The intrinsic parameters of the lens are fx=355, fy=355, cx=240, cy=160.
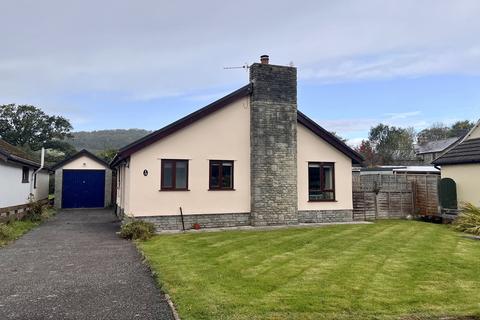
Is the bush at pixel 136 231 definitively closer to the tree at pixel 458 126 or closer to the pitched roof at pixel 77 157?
the pitched roof at pixel 77 157

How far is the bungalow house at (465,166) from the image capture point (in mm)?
16172

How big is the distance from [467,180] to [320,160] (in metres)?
7.02

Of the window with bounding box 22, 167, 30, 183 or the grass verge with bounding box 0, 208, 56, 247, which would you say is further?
the window with bounding box 22, 167, 30, 183

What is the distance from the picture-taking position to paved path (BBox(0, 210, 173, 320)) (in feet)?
17.5

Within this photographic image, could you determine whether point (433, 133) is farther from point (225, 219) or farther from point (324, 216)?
point (225, 219)

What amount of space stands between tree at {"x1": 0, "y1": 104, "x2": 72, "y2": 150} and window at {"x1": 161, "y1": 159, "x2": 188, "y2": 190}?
42.4m

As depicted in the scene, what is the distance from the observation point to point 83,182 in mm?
25500

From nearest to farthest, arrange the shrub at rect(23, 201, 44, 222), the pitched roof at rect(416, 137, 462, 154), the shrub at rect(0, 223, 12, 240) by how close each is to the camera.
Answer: the shrub at rect(0, 223, 12, 240), the shrub at rect(23, 201, 44, 222), the pitched roof at rect(416, 137, 462, 154)

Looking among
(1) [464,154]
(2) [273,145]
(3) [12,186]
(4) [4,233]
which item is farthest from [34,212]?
(1) [464,154]

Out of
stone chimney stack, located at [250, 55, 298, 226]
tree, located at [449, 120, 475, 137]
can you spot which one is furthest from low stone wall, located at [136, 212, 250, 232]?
tree, located at [449, 120, 475, 137]

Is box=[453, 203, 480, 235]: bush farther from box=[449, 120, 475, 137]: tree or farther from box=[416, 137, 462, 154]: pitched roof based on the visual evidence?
box=[449, 120, 475, 137]: tree

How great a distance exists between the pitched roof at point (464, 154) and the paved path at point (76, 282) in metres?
15.3

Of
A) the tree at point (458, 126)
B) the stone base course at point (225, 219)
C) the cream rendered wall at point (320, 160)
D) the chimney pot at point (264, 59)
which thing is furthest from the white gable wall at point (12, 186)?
the tree at point (458, 126)

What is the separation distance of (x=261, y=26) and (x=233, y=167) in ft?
18.7
